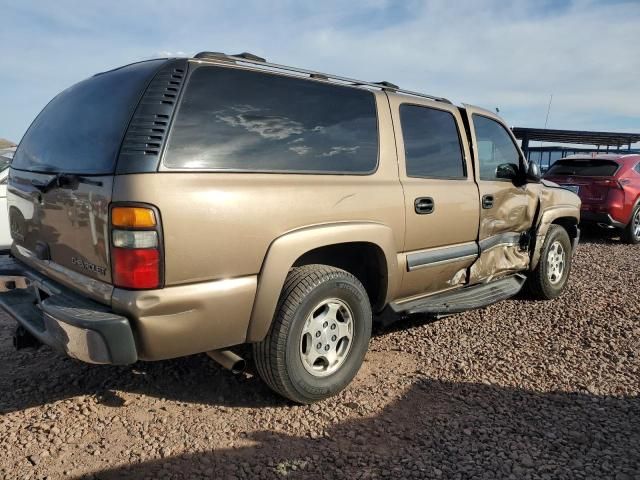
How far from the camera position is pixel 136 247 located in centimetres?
225

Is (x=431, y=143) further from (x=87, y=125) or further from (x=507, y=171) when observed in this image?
(x=87, y=125)

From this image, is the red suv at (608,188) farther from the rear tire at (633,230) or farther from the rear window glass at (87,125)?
the rear window glass at (87,125)

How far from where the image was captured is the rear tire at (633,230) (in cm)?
875

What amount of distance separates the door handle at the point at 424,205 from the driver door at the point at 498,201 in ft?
2.32

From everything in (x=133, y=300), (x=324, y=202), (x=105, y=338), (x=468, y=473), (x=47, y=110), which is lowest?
(x=468, y=473)

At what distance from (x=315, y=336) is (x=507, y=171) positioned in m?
2.63

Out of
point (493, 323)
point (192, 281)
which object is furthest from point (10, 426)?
point (493, 323)

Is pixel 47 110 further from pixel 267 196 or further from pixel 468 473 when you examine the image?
pixel 468 473

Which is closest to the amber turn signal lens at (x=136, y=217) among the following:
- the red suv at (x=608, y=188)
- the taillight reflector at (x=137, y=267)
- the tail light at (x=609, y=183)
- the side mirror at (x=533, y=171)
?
the taillight reflector at (x=137, y=267)

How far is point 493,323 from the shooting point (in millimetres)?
4477

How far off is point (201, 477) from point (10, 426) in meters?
1.18

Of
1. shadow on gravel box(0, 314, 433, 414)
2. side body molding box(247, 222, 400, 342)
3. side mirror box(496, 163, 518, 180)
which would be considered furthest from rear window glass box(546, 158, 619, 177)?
shadow on gravel box(0, 314, 433, 414)

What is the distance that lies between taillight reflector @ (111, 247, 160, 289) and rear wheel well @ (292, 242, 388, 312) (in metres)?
1.03

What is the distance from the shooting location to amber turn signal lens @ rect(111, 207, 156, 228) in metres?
2.23
